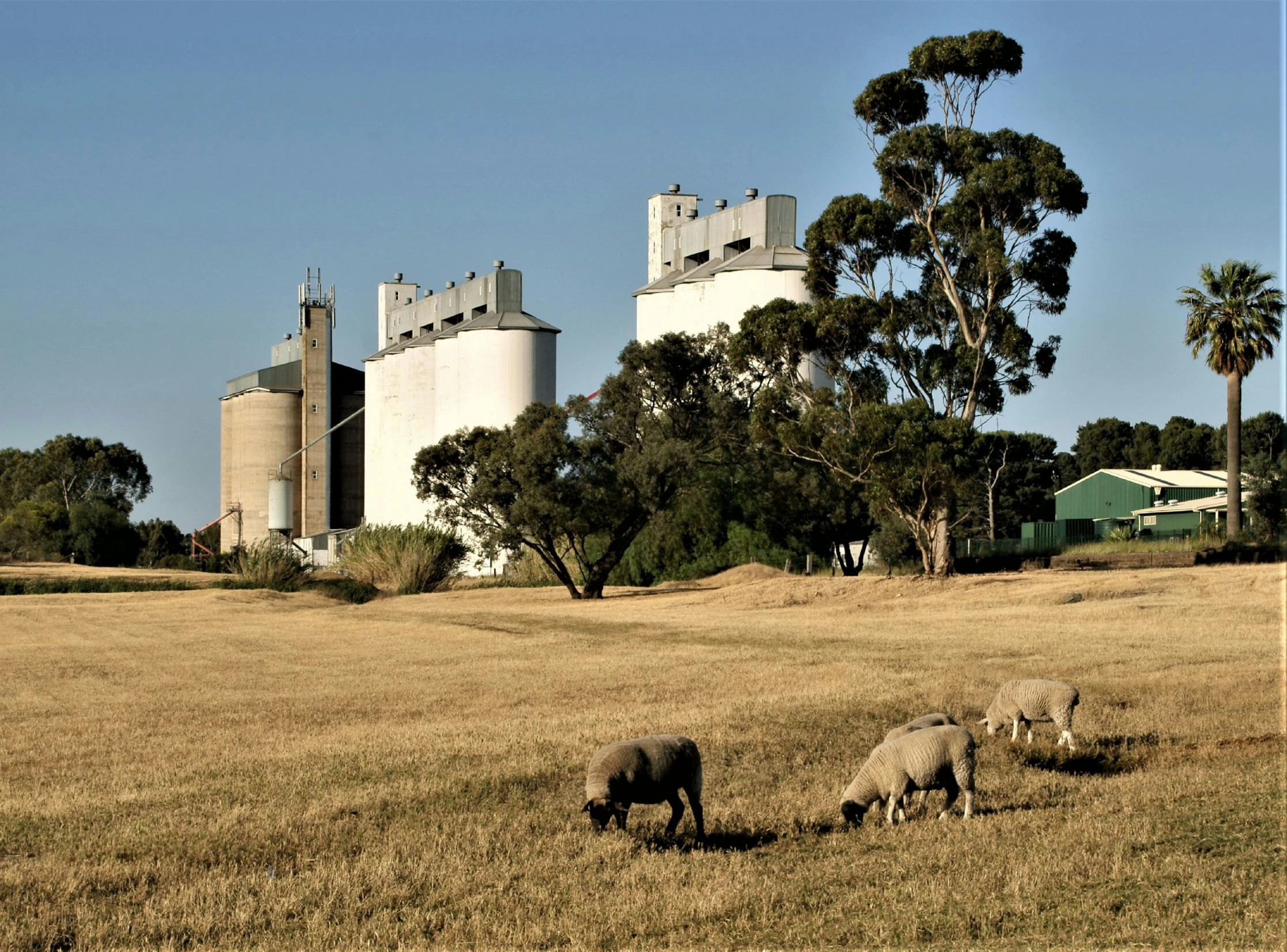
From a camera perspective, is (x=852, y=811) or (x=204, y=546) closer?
(x=852, y=811)

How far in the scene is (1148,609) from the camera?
2738 centimetres

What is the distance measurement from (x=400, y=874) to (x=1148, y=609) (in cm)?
2296

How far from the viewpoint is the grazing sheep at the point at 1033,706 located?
39.3 ft

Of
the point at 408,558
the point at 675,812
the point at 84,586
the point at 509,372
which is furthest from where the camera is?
the point at 509,372

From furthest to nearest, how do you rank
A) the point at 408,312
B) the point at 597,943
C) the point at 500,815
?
1. the point at 408,312
2. the point at 500,815
3. the point at 597,943

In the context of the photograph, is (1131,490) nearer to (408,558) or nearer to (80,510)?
(408,558)

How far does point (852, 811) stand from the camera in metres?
9.27

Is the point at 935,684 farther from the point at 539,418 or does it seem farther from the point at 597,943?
the point at 539,418

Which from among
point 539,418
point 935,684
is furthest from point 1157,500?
point 935,684

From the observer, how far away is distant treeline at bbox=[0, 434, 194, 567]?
77.0 meters

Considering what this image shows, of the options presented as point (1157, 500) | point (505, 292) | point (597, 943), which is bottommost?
point (597, 943)

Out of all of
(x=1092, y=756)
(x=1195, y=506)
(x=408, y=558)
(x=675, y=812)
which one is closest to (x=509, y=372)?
(x=408, y=558)

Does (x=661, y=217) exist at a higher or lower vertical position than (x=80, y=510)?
higher

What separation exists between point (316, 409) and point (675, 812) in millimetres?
83444
